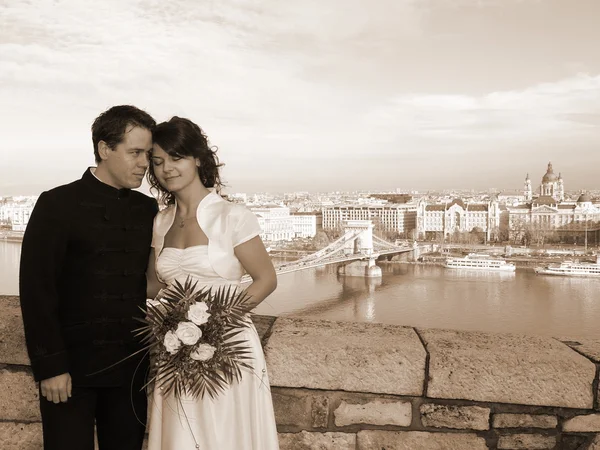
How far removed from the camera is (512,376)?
978 millimetres

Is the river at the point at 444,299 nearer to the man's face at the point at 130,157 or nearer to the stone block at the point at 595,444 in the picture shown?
the stone block at the point at 595,444

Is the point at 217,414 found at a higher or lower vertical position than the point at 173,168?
lower

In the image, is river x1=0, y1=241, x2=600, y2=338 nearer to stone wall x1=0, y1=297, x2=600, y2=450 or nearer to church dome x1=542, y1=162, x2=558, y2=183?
church dome x1=542, y1=162, x2=558, y2=183

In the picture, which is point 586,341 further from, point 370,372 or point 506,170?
point 506,170

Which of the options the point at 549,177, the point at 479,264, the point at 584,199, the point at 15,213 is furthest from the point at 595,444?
the point at 549,177

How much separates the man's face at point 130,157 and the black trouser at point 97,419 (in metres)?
0.35

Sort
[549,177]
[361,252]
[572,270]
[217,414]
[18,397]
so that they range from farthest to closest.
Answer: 1. [549,177]
2. [361,252]
3. [572,270]
4. [18,397]
5. [217,414]

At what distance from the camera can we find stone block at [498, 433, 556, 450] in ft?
3.23

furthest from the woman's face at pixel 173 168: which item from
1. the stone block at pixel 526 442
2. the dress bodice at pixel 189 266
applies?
the stone block at pixel 526 442

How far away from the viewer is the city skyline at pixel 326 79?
93.0 feet

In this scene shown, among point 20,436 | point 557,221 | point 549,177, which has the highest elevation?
point 549,177

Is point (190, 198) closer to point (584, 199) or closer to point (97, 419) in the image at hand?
point (97, 419)

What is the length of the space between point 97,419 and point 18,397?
0.78 ft

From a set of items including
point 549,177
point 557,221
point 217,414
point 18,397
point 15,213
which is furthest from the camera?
point 549,177
